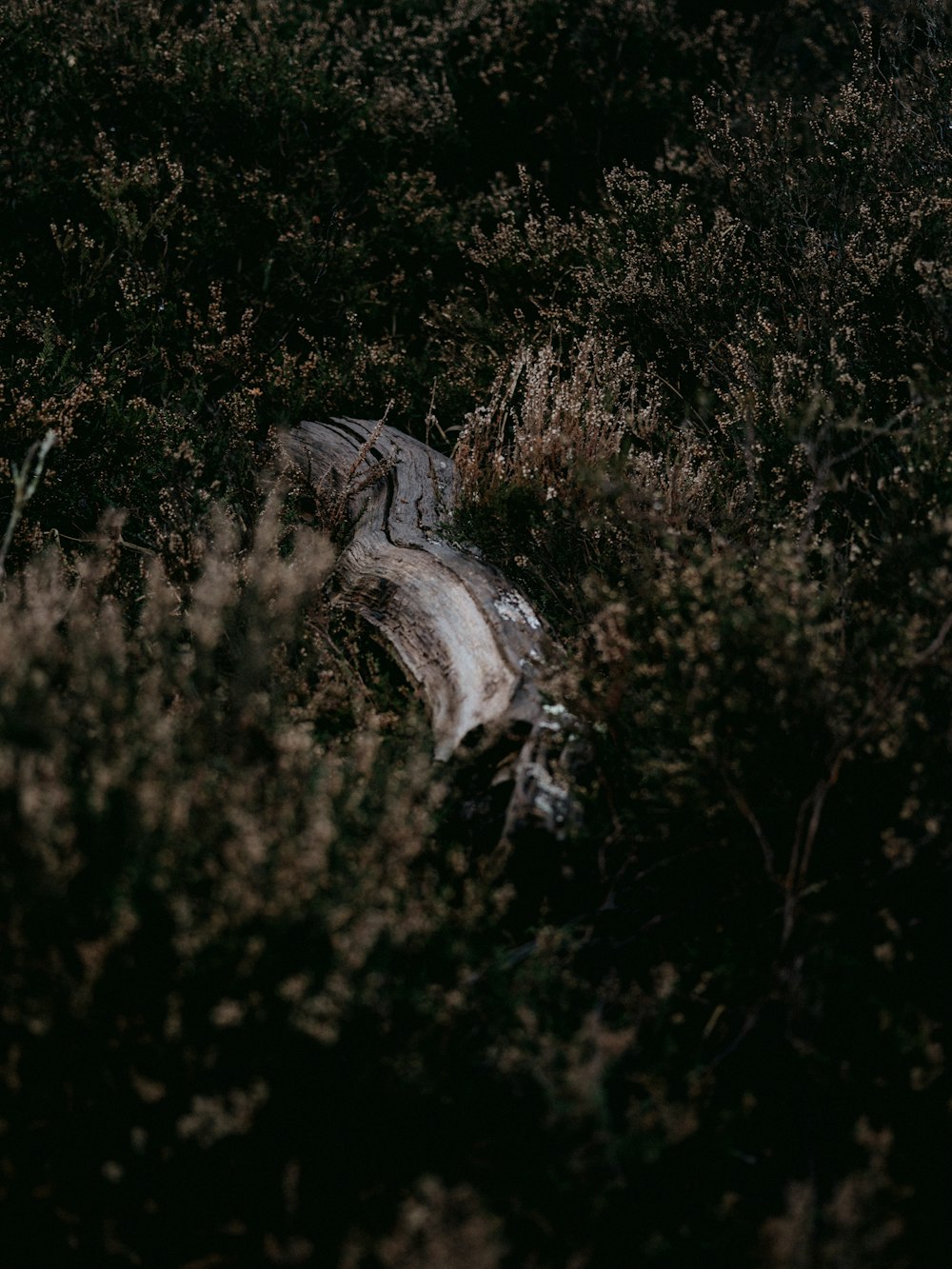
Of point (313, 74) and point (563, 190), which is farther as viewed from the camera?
point (563, 190)

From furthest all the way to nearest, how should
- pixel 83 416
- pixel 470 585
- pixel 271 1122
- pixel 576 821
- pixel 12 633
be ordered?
pixel 83 416 → pixel 470 585 → pixel 576 821 → pixel 12 633 → pixel 271 1122

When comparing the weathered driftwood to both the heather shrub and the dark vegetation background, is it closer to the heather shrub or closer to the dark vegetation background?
the dark vegetation background

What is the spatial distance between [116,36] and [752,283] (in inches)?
194

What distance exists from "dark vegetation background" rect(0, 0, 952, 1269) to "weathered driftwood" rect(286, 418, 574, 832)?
0.49 ft

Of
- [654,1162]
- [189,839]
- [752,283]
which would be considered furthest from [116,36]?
[654,1162]

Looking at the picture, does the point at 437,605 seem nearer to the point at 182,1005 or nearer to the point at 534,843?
Answer: the point at 534,843

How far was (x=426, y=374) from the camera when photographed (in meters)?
5.51

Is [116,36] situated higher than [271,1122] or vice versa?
[116,36]

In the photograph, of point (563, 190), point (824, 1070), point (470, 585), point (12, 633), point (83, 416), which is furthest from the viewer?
point (563, 190)

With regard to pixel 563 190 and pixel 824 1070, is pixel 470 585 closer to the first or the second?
pixel 824 1070

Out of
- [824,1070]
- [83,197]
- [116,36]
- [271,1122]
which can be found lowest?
[824,1070]

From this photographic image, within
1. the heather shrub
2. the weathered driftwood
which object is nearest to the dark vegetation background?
the heather shrub

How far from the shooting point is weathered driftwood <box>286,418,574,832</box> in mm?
2689

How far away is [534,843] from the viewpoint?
98.2 inches
